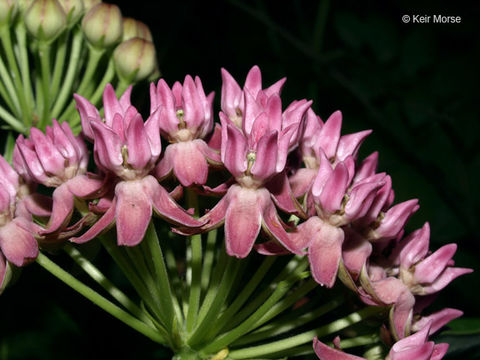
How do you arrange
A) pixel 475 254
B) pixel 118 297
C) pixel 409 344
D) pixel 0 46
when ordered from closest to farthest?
pixel 409 344, pixel 118 297, pixel 0 46, pixel 475 254

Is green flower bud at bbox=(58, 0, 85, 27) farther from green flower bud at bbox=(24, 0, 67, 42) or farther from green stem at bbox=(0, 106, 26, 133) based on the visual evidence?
green stem at bbox=(0, 106, 26, 133)

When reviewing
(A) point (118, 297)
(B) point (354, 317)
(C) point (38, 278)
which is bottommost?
(C) point (38, 278)

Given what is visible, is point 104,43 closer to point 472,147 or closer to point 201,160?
point 201,160

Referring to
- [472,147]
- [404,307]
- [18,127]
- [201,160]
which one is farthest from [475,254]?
[18,127]

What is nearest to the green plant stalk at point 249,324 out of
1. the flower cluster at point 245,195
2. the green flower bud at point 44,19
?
the flower cluster at point 245,195

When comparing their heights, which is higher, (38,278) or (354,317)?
(354,317)

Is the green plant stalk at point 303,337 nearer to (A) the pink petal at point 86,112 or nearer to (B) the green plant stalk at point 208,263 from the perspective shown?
(B) the green plant stalk at point 208,263
